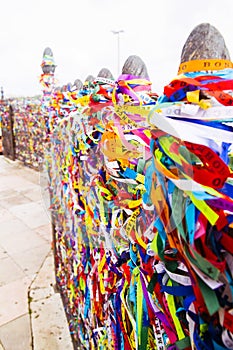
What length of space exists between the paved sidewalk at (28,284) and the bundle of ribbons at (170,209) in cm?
100

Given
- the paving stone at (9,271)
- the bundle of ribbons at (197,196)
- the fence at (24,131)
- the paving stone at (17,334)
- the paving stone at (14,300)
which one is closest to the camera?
the bundle of ribbons at (197,196)

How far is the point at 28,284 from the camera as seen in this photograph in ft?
10.1

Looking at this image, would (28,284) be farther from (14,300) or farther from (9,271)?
(9,271)

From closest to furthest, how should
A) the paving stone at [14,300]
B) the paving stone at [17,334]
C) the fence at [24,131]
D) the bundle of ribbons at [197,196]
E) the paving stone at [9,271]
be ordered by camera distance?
the bundle of ribbons at [197,196] < the paving stone at [17,334] < the paving stone at [14,300] < the paving stone at [9,271] < the fence at [24,131]

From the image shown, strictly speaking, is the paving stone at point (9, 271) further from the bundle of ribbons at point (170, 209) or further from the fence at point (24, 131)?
the fence at point (24, 131)

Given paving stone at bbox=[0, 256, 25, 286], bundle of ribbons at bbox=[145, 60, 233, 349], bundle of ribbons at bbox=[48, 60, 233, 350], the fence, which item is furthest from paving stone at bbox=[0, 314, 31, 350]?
the fence

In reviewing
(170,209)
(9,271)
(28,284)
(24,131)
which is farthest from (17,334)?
(24,131)

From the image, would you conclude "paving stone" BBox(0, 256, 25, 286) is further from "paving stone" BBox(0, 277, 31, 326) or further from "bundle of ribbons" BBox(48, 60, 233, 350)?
"bundle of ribbons" BBox(48, 60, 233, 350)

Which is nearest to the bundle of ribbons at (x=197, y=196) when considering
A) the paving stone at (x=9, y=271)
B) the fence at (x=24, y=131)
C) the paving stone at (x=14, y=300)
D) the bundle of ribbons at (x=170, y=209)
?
the bundle of ribbons at (x=170, y=209)

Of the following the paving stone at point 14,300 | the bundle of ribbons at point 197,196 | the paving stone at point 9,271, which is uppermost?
the bundle of ribbons at point 197,196

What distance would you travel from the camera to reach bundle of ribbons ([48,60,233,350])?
36 centimetres

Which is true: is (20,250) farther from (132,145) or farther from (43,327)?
(132,145)

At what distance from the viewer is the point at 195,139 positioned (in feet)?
1.22

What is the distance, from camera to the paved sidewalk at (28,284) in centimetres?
233
